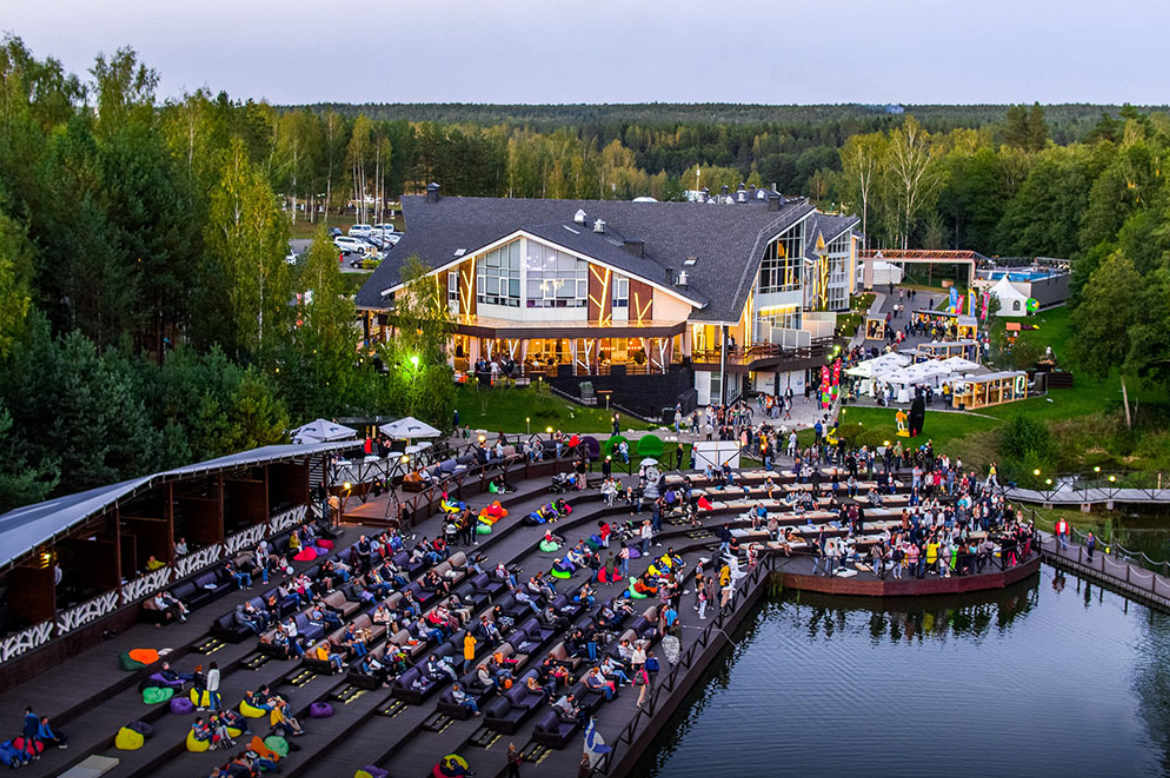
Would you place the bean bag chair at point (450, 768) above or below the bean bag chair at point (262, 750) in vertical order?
below

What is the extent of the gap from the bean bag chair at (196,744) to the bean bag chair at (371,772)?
2728 millimetres

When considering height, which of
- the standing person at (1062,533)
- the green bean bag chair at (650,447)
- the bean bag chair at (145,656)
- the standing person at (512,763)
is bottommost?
the standing person at (512,763)

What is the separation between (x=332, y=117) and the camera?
397 ft

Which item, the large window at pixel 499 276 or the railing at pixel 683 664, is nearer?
the railing at pixel 683 664

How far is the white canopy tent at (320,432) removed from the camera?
38781mm

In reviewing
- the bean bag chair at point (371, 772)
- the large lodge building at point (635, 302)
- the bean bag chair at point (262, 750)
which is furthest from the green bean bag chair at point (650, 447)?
the bean bag chair at point (262, 750)

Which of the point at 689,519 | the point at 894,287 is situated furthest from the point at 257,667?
the point at 894,287

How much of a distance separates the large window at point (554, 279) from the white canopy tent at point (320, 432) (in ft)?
62.9

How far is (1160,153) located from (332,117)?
230 ft

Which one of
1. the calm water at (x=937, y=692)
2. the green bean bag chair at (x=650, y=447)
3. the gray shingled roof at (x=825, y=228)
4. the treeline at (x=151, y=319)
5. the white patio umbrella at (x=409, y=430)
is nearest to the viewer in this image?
the calm water at (x=937, y=692)

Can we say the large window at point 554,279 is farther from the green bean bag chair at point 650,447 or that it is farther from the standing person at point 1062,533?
the standing person at point 1062,533

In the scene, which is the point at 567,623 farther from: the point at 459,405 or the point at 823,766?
the point at 459,405

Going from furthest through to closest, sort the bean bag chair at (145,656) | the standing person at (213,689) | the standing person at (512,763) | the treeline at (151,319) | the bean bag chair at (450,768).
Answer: the treeline at (151,319) → the bean bag chair at (145,656) → the standing person at (213,689) → the standing person at (512,763) → the bean bag chair at (450,768)

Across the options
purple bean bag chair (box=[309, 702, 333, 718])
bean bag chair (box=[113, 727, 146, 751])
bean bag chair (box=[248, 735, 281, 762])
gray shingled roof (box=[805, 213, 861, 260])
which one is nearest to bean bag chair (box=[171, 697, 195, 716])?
bean bag chair (box=[113, 727, 146, 751])
